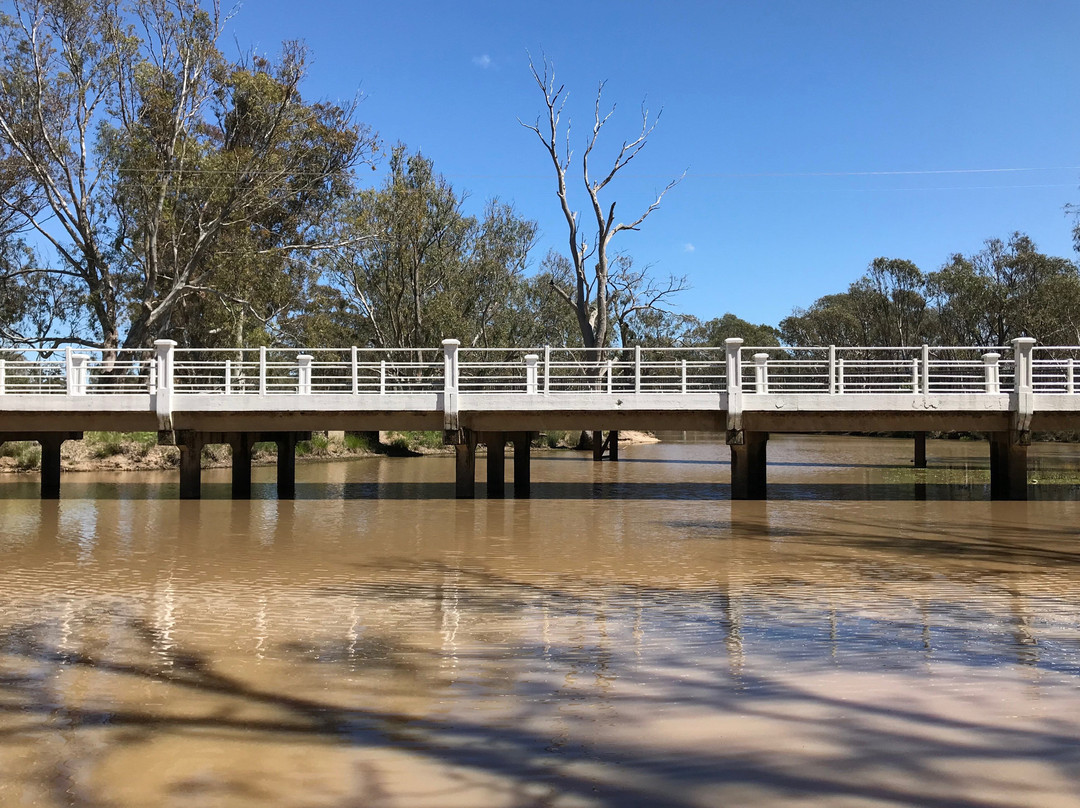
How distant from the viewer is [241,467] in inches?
866

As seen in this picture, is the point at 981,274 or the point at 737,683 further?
the point at 981,274

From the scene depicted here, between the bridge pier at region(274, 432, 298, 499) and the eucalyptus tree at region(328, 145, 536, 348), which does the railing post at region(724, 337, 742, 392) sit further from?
the eucalyptus tree at region(328, 145, 536, 348)

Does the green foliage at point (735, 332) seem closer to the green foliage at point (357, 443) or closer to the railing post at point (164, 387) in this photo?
the green foliage at point (357, 443)

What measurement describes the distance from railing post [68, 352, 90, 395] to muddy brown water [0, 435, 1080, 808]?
20.0ft

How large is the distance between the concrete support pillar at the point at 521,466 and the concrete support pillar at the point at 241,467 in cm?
657

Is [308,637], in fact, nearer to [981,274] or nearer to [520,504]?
[520,504]

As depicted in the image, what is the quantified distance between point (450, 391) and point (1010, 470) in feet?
40.8

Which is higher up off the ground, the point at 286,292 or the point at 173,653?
the point at 286,292

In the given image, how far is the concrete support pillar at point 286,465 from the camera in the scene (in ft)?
74.0

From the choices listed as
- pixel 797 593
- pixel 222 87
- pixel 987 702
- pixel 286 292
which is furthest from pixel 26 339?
pixel 987 702

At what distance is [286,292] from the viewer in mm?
36062

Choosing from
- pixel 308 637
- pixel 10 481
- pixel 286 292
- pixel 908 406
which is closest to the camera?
pixel 308 637

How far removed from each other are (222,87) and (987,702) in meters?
33.8

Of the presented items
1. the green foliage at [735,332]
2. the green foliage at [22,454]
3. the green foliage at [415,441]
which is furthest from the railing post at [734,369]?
the green foliage at [735,332]
